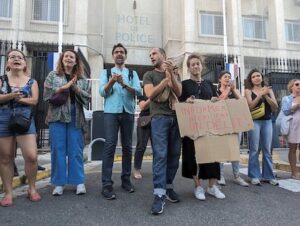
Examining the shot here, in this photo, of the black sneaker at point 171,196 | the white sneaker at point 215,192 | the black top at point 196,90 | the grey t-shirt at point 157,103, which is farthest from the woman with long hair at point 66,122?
the white sneaker at point 215,192

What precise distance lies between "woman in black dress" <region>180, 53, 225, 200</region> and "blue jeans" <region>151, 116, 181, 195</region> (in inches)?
11.7

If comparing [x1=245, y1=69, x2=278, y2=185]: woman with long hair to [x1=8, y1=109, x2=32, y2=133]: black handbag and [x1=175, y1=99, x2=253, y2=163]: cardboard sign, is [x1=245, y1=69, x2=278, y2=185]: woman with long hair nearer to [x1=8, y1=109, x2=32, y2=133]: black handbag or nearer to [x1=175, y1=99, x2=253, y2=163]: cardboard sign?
[x1=175, y1=99, x2=253, y2=163]: cardboard sign

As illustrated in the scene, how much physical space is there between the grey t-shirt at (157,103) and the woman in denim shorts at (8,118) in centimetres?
148

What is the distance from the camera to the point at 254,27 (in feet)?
78.3

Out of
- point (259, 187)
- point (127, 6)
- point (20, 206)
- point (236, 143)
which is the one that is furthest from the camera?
point (127, 6)

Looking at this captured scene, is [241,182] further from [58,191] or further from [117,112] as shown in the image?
[58,191]

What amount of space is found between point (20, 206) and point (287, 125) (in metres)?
4.66

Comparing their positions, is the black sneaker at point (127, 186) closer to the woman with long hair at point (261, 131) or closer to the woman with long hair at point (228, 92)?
the woman with long hair at point (228, 92)

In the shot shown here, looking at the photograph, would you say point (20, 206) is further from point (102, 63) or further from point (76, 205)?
point (102, 63)

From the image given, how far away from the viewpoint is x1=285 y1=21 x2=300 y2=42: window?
24156 mm

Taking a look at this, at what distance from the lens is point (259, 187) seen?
5363 mm

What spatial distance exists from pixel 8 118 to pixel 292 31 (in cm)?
2385

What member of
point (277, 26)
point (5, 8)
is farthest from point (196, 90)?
point (277, 26)

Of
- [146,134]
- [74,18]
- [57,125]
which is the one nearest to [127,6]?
[74,18]
